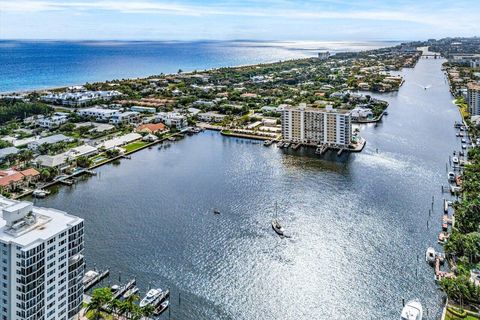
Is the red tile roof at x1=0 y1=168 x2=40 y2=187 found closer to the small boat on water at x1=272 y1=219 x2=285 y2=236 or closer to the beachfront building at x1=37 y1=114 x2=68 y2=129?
the beachfront building at x1=37 y1=114 x2=68 y2=129

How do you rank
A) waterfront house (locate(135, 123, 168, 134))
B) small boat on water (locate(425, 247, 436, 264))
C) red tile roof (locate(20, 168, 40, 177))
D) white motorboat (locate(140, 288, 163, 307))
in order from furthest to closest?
1. waterfront house (locate(135, 123, 168, 134))
2. red tile roof (locate(20, 168, 40, 177))
3. small boat on water (locate(425, 247, 436, 264))
4. white motorboat (locate(140, 288, 163, 307))

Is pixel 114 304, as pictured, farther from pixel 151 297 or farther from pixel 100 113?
pixel 100 113

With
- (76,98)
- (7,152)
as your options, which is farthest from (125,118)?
(7,152)

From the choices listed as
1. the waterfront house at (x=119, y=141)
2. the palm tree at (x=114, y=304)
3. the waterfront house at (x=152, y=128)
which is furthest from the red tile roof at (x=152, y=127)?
the palm tree at (x=114, y=304)

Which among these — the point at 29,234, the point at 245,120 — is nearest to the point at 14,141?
the point at 245,120

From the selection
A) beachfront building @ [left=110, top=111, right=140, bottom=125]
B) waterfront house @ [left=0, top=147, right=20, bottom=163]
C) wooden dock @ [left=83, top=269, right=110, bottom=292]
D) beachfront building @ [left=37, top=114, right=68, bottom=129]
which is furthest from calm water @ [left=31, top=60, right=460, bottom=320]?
beachfront building @ [left=37, top=114, right=68, bottom=129]

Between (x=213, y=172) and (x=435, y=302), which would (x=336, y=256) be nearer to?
(x=435, y=302)

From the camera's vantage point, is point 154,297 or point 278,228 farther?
point 278,228
